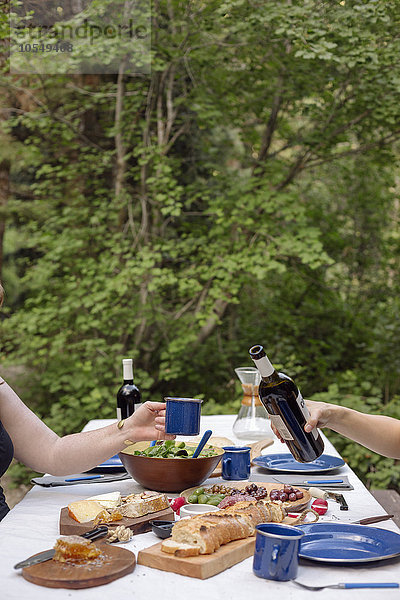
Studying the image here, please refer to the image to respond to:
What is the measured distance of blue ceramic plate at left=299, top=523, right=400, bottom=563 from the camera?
1094 mm

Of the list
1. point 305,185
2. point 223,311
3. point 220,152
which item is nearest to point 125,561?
point 223,311

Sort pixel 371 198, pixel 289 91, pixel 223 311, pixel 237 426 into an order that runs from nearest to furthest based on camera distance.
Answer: pixel 237 426, pixel 289 91, pixel 223 311, pixel 371 198

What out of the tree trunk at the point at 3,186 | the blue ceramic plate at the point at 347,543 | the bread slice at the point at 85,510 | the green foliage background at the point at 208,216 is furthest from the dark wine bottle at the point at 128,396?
the tree trunk at the point at 3,186

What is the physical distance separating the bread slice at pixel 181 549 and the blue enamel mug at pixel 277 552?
107 millimetres

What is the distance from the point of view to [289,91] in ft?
14.1

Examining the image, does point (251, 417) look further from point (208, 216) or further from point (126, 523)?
point (208, 216)

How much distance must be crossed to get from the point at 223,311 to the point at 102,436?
10.1 feet

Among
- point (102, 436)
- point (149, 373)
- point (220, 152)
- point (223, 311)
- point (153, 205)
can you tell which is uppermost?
point (220, 152)

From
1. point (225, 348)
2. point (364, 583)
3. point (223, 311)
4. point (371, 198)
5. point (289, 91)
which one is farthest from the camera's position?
point (371, 198)

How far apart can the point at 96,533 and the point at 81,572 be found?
0.17 metres

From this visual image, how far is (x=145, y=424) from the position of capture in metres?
1.61

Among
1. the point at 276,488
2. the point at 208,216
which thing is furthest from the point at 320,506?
the point at 208,216

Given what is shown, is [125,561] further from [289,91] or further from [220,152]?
[220,152]

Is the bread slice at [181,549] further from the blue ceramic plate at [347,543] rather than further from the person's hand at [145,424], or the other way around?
the person's hand at [145,424]
